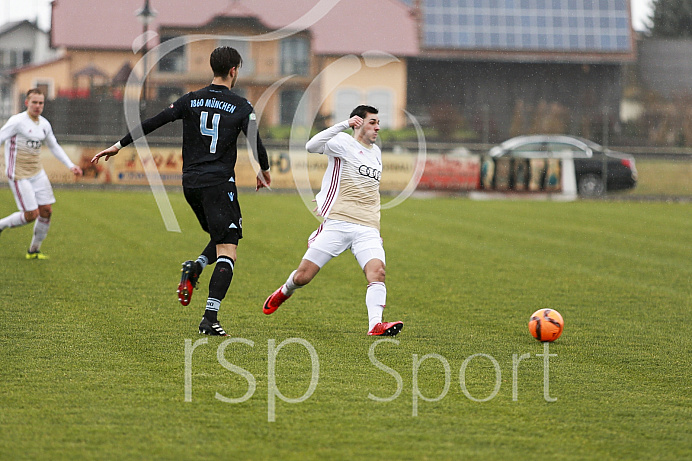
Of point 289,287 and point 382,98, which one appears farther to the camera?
point 382,98

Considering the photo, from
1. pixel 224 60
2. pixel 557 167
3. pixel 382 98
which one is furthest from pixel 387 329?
pixel 382 98

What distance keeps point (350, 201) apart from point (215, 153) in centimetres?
120

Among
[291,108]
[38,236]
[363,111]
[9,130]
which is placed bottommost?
[38,236]

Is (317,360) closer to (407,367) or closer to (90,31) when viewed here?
(407,367)

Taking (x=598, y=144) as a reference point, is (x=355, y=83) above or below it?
above

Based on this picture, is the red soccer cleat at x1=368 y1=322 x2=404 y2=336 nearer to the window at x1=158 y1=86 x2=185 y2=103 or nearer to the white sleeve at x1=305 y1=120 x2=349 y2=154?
the white sleeve at x1=305 y1=120 x2=349 y2=154

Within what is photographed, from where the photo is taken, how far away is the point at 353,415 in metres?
5.17

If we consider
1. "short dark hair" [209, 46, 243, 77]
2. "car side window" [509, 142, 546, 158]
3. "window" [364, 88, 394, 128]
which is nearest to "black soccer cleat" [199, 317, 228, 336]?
"short dark hair" [209, 46, 243, 77]

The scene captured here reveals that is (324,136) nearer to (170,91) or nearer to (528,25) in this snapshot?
(170,91)

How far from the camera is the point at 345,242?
7.77 metres

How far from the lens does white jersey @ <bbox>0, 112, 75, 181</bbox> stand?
12219 mm

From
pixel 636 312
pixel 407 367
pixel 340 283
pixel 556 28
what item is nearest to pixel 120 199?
pixel 340 283

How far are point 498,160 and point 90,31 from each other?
2475 centimetres

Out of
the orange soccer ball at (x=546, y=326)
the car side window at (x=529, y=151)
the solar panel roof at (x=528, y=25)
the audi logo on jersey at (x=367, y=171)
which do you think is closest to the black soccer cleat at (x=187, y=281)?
the audi logo on jersey at (x=367, y=171)
